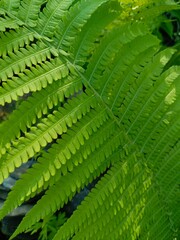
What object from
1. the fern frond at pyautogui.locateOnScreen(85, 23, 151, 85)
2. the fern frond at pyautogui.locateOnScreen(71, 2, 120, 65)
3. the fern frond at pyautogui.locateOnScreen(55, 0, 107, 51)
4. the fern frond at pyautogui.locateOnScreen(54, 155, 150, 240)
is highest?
the fern frond at pyautogui.locateOnScreen(55, 0, 107, 51)

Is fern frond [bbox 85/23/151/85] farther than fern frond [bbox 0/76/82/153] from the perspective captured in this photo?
Yes

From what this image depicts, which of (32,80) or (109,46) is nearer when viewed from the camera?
(32,80)

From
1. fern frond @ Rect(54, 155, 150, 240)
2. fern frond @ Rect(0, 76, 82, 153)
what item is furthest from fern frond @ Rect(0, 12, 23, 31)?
fern frond @ Rect(54, 155, 150, 240)

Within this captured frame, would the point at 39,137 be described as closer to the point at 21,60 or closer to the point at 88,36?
the point at 21,60

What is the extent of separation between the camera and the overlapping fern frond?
1023 millimetres

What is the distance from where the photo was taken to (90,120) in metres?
1.12

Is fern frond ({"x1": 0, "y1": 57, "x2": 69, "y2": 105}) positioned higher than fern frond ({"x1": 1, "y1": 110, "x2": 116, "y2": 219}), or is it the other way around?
fern frond ({"x1": 0, "y1": 57, "x2": 69, "y2": 105})

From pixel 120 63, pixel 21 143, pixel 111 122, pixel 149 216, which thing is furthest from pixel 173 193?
pixel 21 143

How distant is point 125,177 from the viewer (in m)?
1.17

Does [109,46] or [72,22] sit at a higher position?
[72,22]

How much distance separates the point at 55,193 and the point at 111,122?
243mm

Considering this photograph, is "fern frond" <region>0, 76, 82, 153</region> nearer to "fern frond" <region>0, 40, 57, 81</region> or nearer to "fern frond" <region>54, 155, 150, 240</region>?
"fern frond" <region>0, 40, 57, 81</region>

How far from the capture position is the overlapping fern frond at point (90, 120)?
3.36 feet

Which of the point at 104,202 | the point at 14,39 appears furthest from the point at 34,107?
the point at 104,202
